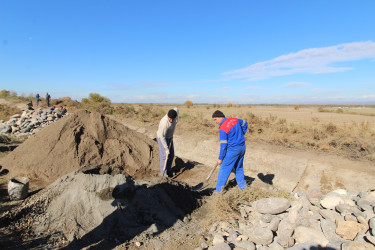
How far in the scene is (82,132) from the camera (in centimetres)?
652

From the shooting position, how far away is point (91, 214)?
3369 mm

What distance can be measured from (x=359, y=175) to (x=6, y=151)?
10214 millimetres

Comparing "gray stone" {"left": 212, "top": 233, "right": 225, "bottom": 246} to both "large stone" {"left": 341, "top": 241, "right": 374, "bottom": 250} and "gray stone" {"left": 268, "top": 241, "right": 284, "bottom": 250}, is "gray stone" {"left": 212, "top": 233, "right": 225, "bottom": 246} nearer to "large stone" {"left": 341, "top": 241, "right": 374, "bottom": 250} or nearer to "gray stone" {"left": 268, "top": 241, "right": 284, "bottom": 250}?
"gray stone" {"left": 268, "top": 241, "right": 284, "bottom": 250}

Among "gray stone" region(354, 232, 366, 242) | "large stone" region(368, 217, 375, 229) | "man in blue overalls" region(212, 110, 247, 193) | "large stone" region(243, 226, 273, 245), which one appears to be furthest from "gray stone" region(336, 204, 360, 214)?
"man in blue overalls" region(212, 110, 247, 193)

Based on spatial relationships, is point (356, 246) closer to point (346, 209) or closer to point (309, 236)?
point (309, 236)

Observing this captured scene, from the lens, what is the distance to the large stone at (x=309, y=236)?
280cm

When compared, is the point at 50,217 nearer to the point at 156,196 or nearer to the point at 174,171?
the point at 156,196

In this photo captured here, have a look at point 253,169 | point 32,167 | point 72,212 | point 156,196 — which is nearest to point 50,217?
point 72,212

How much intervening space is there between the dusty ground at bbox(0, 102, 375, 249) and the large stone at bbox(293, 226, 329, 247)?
1259mm

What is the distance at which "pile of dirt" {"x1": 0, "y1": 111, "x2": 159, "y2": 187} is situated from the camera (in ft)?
18.8

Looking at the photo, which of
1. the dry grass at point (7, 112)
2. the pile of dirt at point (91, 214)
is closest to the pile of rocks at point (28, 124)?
the dry grass at point (7, 112)

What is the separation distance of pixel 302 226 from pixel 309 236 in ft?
0.67

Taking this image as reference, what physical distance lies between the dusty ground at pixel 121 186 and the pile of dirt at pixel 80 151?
0.03m

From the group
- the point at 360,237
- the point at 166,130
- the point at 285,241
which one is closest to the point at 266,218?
the point at 285,241
